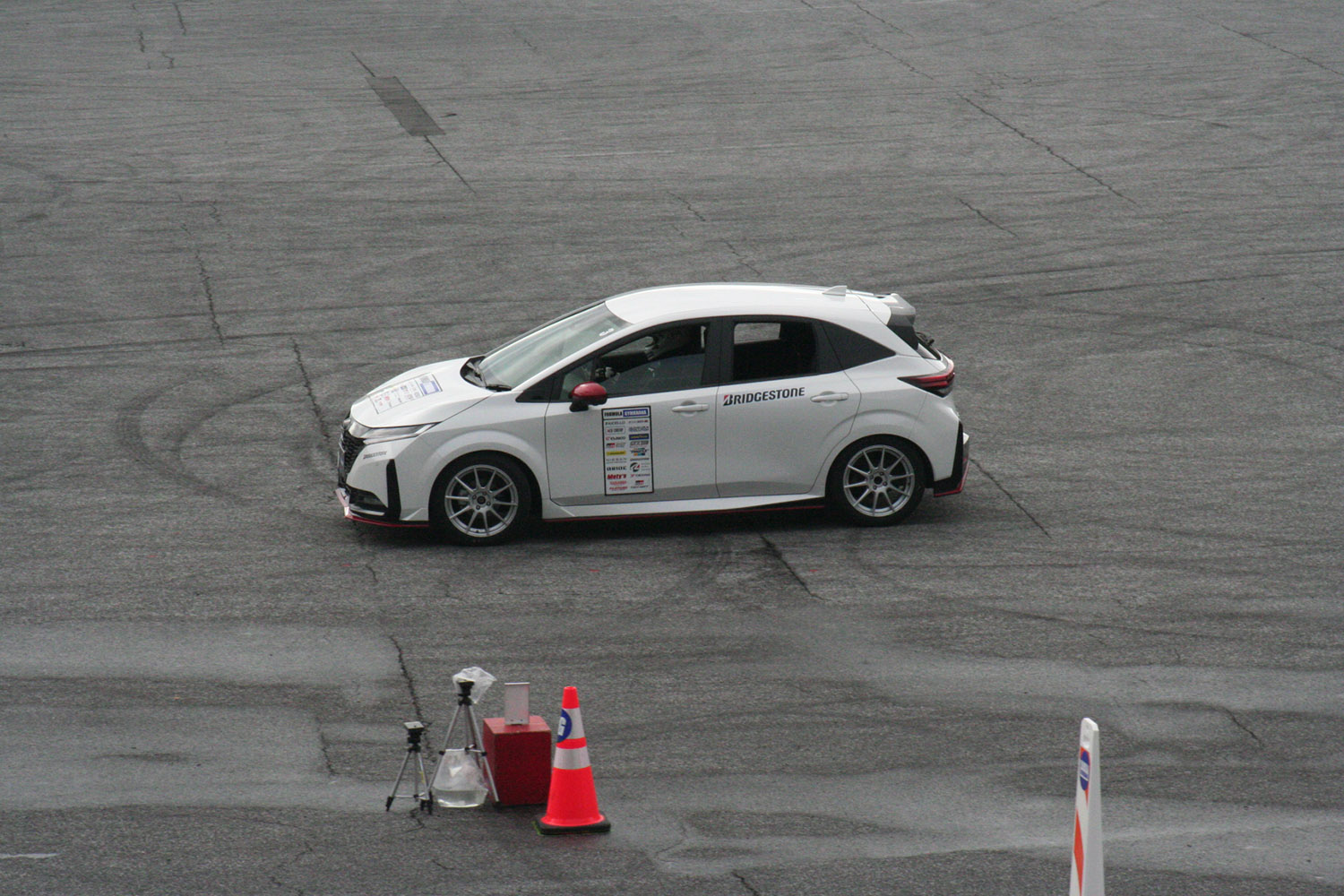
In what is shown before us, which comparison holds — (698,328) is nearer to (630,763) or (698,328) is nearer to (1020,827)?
(630,763)

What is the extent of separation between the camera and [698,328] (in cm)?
1129

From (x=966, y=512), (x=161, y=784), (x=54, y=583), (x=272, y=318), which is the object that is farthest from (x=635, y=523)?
(x=272, y=318)

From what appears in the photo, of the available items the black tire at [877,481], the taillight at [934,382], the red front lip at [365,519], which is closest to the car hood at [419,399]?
the red front lip at [365,519]

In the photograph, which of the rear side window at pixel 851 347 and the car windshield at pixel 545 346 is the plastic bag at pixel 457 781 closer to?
the car windshield at pixel 545 346

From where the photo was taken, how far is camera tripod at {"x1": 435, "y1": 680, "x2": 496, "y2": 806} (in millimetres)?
7164

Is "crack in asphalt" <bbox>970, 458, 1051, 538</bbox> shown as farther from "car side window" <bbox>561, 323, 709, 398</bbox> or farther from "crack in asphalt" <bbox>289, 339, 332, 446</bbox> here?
"crack in asphalt" <bbox>289, 339, 332, 446</bbox>

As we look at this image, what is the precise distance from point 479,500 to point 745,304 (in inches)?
94.1

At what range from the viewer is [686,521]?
11.8 m

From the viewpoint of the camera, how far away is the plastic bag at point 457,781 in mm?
7160

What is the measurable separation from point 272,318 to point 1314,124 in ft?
58.0

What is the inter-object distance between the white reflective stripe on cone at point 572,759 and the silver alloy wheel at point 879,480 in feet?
16.3

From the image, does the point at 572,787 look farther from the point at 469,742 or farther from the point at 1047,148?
the point at 1047,148

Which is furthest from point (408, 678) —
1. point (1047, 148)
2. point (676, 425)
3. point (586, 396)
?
point (1047, 148)

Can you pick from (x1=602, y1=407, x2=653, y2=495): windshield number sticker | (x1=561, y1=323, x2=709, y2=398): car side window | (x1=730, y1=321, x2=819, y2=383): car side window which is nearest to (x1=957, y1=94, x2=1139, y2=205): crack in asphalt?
(x1=730, y1=321, x2=819, y2=383): car side window
